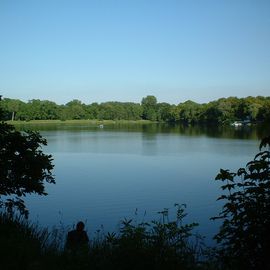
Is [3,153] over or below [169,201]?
over

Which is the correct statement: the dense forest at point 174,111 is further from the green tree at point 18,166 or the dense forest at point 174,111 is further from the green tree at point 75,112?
the green tree at point 18,166

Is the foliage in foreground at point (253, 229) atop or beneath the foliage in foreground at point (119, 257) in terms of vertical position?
atop

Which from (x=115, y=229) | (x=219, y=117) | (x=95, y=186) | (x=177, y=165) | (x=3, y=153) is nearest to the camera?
(x=3, y=153)

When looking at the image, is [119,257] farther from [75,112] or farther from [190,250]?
[75,112]

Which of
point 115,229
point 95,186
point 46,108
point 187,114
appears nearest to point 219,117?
point 187,114

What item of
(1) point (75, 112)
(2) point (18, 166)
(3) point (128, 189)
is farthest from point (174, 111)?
(2) point (18, 166)

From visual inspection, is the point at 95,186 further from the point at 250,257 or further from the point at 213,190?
the point at 250,257

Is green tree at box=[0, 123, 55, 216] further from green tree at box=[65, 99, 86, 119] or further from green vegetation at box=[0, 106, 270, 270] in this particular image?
green tree at box=[65, 99, 86, 119]

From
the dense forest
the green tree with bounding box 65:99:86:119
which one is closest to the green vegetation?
the dense forest

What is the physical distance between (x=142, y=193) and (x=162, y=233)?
16.3 metres

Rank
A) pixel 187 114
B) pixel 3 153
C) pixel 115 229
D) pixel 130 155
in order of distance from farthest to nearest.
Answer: pixel 187 114 < pixel 130 155 < pixel 115 229 < pixel 3 153

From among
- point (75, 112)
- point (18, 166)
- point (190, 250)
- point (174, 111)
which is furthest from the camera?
point (75, 112)

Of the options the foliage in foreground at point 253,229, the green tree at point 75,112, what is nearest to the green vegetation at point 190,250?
the foliage in foreground at point 253,229

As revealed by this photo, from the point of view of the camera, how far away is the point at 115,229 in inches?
595
